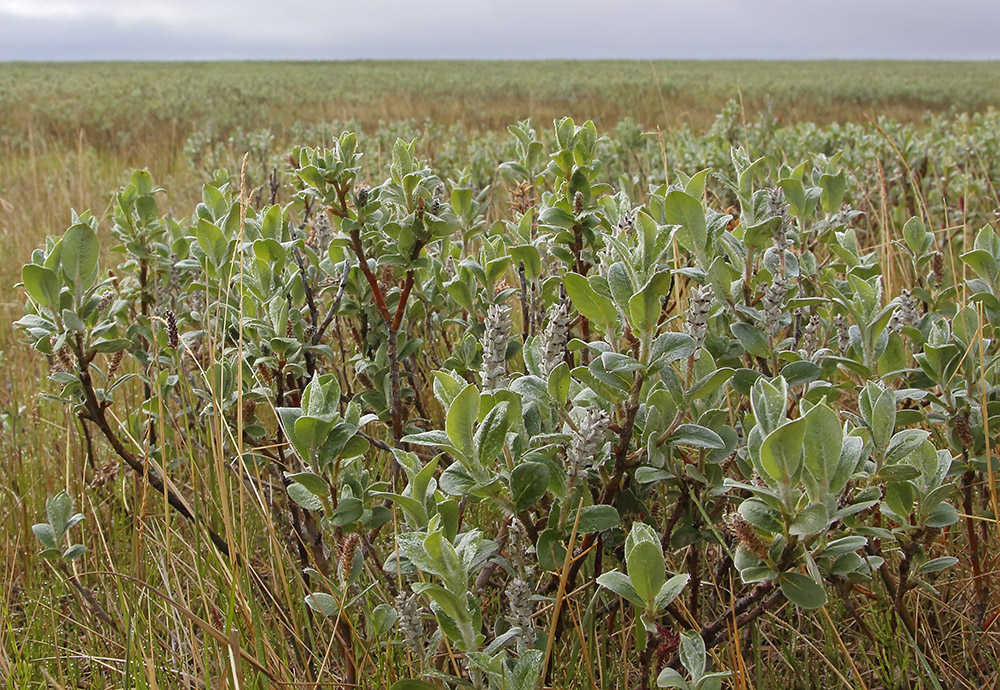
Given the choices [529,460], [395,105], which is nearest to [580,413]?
[529,460]

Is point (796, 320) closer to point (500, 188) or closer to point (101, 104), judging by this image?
point (500, 188)

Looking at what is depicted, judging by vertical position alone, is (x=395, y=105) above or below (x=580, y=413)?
above

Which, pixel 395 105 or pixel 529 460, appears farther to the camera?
pixel 395 105

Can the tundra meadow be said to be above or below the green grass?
below

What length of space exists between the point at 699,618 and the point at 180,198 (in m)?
6.80

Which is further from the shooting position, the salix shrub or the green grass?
the green grass

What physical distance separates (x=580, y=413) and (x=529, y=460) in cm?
12

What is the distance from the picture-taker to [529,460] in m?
1.14

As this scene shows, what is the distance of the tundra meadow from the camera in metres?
1.08

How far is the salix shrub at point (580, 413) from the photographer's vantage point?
1.05 metres

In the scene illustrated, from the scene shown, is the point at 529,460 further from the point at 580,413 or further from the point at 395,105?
the point at 395,105

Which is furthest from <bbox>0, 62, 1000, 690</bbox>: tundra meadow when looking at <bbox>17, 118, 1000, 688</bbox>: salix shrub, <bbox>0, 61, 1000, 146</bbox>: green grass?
<bbox>0, 61, 1000, 146</bbox>: green grass

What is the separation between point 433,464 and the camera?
985 mm

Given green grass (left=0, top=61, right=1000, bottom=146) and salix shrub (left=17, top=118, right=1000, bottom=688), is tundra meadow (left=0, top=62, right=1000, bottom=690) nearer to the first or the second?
salix shrub (left=17, top=118, right=1000, bottom=688)
